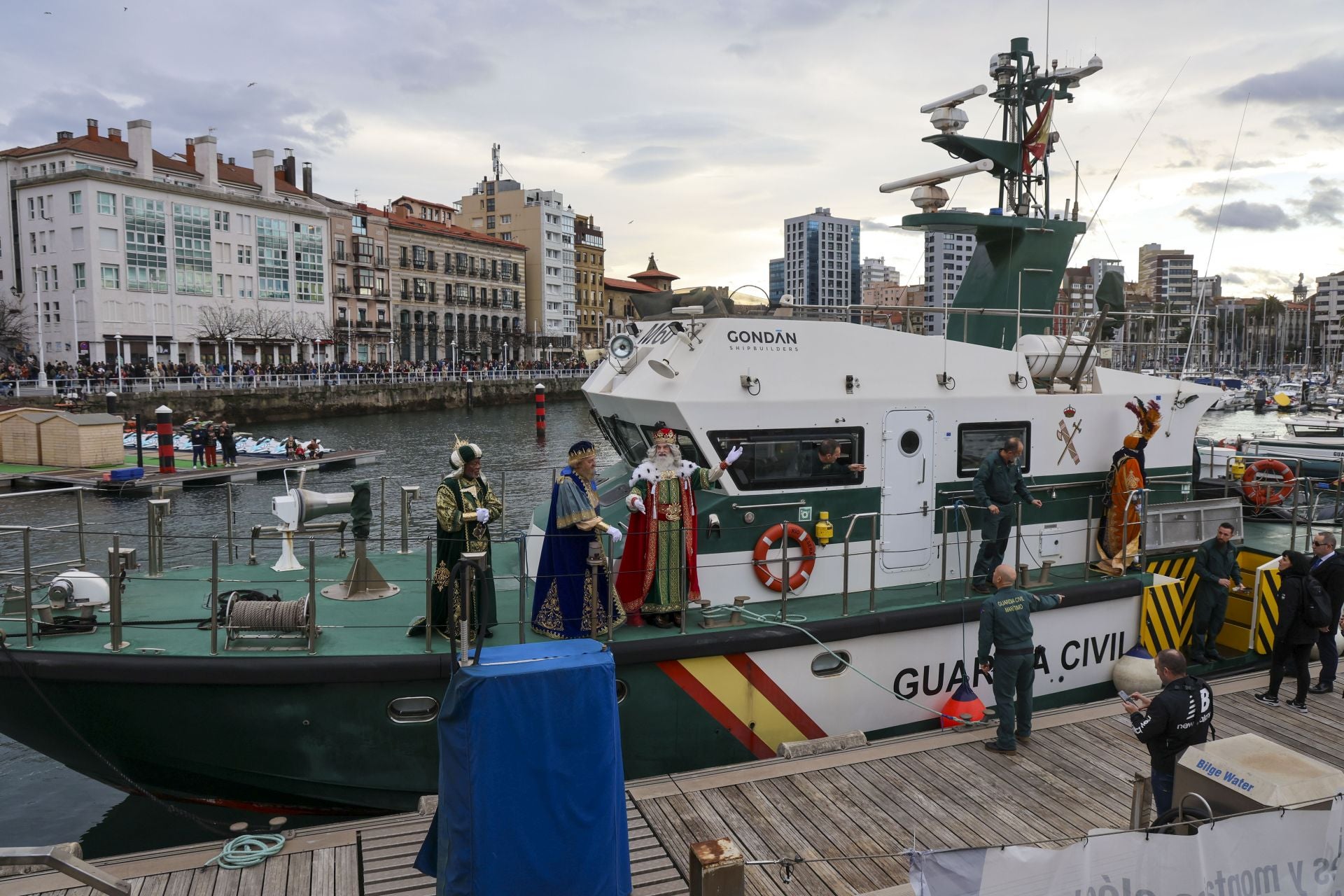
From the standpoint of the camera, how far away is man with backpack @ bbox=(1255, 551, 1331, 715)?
7562mm

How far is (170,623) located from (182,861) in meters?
2.24

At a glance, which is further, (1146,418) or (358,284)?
(358,284)

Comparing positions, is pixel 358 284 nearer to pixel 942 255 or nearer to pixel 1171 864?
pixel 942 255

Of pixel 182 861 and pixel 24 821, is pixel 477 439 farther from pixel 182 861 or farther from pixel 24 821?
pixel 182 861

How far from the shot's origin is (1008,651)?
262 inches

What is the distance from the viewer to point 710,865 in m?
4.32

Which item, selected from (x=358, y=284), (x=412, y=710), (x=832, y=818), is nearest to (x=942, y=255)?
(x=832, y=818)

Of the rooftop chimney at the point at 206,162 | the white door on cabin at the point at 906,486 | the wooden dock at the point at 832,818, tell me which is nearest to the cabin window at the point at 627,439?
the white door on cabin at the point at 906,486

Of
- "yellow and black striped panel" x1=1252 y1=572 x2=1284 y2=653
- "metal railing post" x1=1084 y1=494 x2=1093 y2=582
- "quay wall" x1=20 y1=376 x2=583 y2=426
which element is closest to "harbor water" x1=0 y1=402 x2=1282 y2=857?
"quay wall" x1=20 y1=376 x2=583 y2=426

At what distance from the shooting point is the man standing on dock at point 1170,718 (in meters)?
4.99

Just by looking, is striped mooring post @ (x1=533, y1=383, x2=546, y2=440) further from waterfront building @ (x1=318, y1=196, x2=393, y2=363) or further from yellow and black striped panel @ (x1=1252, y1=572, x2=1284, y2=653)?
yellow and black striped panel @ (x1=1252, y1=572, x2=1284, y2=653)

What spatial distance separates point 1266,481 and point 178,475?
25.9m

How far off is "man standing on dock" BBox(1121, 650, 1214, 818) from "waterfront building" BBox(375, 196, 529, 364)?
7525 centimetres

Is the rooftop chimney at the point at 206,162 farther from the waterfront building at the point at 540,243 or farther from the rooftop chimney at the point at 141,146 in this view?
the waterfront building at the point at 540,243
